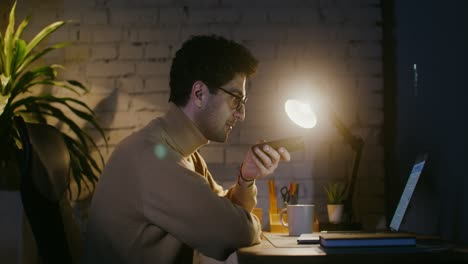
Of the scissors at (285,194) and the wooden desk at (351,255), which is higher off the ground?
the wooden desk at (351,255)

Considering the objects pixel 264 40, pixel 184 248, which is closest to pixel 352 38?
pixel 264 40

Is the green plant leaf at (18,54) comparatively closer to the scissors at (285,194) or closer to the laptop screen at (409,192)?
the scissors at (285,194)

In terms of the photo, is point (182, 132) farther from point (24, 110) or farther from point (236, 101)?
point (24, 110)

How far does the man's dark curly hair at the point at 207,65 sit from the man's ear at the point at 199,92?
0.05 ft

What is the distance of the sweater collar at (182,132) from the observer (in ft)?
5.65

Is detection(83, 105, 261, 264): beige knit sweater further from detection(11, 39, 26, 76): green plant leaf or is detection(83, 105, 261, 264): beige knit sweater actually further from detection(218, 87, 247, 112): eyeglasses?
detection(11, 39, 26, 76): green plant leaf

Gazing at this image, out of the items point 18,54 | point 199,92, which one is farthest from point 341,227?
point 18,54

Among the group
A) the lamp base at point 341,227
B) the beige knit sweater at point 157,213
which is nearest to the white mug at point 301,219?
the lamp base at point 341,227

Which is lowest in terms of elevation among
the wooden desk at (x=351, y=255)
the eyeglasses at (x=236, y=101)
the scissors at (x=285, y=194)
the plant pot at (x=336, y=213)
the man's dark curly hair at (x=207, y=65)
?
the plant pot at (x=336, y=213)

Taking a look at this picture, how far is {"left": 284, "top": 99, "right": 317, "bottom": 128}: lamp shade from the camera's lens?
6.83ft

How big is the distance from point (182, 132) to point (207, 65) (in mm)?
252

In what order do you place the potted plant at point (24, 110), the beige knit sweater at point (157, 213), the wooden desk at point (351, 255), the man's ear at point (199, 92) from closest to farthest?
the wooden desk at point (351, 255), the beige knit sweater at point (157, 213), the man's ear at point (199, 92), the potted plant at point (24, 110)

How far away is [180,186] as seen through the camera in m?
1.41

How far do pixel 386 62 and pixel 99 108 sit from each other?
4.48 feet
